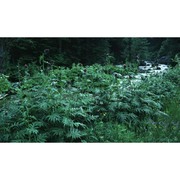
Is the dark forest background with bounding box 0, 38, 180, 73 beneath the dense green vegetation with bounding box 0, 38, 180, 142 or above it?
above

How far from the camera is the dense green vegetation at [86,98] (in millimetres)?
4391

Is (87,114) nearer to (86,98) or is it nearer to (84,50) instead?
(86,98)

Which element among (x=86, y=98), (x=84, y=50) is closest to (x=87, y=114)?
(x=86, y=98)

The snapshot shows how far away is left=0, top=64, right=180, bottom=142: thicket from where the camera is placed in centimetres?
432

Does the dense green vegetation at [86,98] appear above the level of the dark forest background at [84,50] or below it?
below

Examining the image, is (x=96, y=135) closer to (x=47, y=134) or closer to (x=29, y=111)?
(x=47, y=134)

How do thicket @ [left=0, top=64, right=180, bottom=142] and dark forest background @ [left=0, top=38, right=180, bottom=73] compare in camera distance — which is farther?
dark forest background @ [left=0, top=38, right=180, bottom=73]

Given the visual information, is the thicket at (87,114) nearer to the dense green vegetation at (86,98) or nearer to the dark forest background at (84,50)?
the dense green vegetation at (86,98)

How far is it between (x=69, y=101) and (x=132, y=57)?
286cm

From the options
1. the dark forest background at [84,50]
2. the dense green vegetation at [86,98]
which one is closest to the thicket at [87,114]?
the dense green vegetation at [86,98]

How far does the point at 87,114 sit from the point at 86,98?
43cm

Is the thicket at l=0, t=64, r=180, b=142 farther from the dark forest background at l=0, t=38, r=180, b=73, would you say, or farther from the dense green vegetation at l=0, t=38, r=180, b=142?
the dark forest background at l=0, t=38, r=180, b=73

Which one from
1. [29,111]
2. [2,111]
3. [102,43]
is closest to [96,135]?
[29,111]

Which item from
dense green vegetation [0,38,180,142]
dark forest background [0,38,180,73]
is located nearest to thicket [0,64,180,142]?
dense green vegetation [0,38,180,142]
